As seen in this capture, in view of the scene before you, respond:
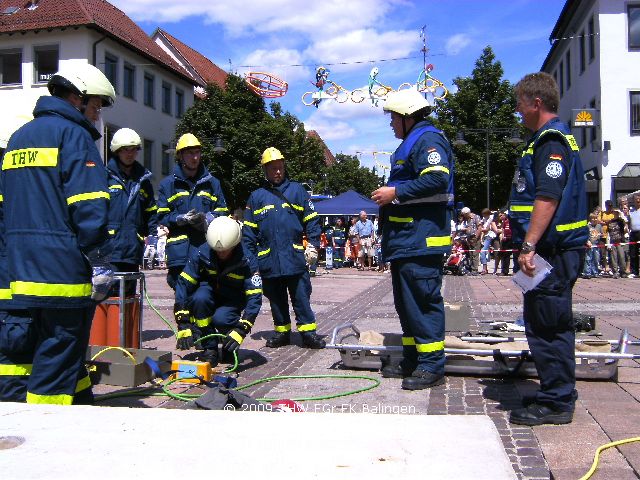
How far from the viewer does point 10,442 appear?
2.72 meters

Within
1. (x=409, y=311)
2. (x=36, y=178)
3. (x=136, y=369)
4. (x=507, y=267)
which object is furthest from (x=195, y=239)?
(x=507, y=267)

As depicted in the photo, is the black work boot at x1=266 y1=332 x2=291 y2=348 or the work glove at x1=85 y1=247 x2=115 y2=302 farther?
the black work boot at x1=266 y1=332 x2=291 y2=348

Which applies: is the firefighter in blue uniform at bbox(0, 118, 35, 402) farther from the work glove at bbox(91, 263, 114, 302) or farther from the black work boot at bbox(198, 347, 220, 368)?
the black work boot at bbox(198, 347, 220, 368)

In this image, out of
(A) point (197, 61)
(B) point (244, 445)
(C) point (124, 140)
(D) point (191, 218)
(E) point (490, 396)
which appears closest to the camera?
(B) point (244, 445)

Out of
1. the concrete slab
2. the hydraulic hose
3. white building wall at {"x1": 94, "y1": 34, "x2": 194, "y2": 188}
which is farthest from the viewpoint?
white building wall at {"x1": 94, "y1": 34, "x2": 194, "y2": 188}

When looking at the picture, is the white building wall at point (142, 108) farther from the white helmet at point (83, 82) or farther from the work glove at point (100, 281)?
the work glove at point (100, 281)

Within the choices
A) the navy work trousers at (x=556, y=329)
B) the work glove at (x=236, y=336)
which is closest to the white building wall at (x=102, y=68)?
the work glove at (x=236, y=336)

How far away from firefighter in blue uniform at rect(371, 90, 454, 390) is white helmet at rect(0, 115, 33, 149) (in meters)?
2.57

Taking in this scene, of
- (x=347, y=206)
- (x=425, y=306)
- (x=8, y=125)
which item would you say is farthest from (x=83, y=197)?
(x=347, y=206)

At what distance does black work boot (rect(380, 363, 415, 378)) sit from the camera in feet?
18.5

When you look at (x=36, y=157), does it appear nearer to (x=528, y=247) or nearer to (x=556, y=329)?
(x=528, y=247)

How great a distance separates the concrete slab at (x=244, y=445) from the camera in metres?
2.42

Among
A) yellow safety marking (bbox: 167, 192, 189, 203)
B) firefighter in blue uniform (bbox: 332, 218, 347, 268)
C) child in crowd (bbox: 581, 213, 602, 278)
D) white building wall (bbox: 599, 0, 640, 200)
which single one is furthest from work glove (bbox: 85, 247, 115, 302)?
white building wall (bbox: 599, 0, 640, 200)

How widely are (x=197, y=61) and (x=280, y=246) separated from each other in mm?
48902
